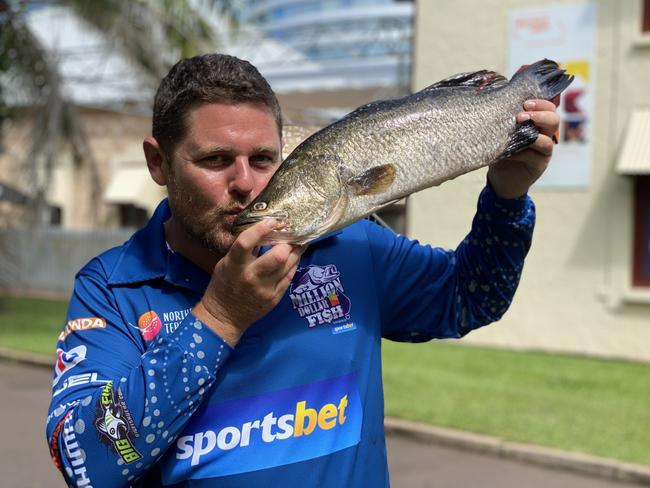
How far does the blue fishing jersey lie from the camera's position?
154 centimetres

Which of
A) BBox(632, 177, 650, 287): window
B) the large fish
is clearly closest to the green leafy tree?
BBox(632, 177, 650, 287): window

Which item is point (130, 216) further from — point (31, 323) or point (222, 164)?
point (222, 164)

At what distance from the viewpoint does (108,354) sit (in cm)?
167

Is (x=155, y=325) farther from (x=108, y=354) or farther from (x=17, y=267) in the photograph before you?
(x=17, y=267)

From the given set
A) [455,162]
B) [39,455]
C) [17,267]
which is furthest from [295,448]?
[17,267]

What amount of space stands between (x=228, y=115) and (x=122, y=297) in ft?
1.51

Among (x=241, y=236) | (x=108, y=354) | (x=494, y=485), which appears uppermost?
(x=241, y=236)

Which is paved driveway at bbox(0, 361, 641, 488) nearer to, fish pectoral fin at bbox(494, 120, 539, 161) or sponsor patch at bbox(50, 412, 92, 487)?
fish pectoral fin at bbox(494, 120, 539, 161)

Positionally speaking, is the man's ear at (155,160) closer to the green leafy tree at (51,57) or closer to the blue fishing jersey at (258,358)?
the blue fishing jersey at (258,358)

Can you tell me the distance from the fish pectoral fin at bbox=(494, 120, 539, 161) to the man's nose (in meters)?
0.57

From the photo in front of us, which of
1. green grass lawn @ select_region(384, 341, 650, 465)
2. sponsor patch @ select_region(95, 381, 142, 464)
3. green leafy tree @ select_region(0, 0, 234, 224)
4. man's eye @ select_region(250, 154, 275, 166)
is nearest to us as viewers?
sponsor patch @ select_region(95, 381, 142, 464)

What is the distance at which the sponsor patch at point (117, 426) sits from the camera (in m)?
1.51

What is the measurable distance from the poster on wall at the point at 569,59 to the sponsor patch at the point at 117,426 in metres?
11.2

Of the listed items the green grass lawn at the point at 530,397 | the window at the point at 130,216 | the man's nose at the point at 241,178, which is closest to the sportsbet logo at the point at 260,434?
the man's nose at the point at 241,178
